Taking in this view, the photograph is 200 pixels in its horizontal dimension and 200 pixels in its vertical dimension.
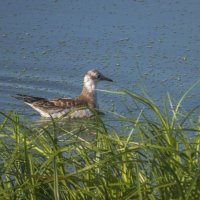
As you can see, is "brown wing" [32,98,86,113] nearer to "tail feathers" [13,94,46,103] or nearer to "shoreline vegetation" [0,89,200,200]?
"tail feathers" [13,94,46,103]

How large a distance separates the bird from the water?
15 cm

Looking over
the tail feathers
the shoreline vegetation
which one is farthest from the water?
the shoreline vegetation

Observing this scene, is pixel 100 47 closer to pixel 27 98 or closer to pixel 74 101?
pixel 74 101

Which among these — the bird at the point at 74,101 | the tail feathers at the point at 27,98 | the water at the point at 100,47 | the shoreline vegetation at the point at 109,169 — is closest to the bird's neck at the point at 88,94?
the bird at the point at 74,101

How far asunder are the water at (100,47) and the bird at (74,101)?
0.15 m

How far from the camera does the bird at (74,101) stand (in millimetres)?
9594

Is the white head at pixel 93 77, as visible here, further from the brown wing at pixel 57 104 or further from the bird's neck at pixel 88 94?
the brown wing at pixel 57 104

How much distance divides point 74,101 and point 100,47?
1.04m

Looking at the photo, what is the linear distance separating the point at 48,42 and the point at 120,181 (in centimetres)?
729

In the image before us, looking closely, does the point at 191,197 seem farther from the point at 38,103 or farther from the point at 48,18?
the point at 48,18

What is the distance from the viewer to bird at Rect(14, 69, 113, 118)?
9.59 m

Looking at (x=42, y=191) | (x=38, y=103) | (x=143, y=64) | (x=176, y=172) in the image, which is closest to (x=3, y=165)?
(x=42, y=191)

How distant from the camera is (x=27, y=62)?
409 inches

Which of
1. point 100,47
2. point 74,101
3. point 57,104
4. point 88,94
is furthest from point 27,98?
point 100,47
